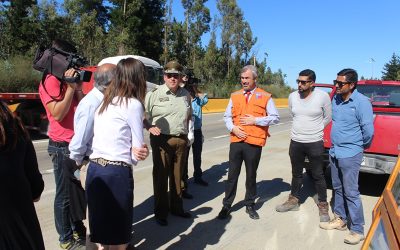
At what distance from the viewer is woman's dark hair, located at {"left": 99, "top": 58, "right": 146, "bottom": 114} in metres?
3.05

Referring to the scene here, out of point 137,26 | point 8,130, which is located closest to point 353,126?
point 8,130

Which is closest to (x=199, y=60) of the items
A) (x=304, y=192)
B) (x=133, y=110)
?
(x=304, y=192)

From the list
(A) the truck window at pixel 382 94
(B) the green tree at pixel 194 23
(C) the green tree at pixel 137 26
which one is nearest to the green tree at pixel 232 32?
(B) the green tree at pixel 194 23

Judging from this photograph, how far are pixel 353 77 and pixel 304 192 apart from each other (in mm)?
2698

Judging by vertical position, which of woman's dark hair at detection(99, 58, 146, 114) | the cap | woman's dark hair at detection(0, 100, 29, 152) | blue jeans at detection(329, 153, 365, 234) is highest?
the cap

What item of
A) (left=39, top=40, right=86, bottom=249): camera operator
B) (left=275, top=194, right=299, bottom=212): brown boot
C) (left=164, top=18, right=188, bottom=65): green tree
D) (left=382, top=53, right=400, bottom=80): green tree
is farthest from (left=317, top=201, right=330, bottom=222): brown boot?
(left=382, top=53, right=400, bottom=80): green tree

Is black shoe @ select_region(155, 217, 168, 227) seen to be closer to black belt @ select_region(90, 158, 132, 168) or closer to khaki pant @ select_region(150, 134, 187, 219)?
khaki pant @ select_region(150, 134, 187, 219)

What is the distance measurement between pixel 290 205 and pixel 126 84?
3622 millimetres

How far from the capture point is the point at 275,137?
579 inches

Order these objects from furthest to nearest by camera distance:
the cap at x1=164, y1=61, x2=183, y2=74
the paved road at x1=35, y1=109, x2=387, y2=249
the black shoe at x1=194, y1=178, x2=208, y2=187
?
the black shoe at x1=194, y1=178, x2=208, y2=187, the cap at x1=164, y1=61, x2=183, y2=74, the paved road at x1=35, y1=109, x2=387, y2=249

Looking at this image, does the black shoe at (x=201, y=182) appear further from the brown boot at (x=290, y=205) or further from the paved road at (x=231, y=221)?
the brown boot at (x=290, y=205)

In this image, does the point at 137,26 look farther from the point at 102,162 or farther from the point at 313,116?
the point at 102,162

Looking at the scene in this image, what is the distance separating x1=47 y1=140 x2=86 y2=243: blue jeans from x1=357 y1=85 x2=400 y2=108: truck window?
5.42m

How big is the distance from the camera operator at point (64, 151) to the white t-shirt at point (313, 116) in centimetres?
300
